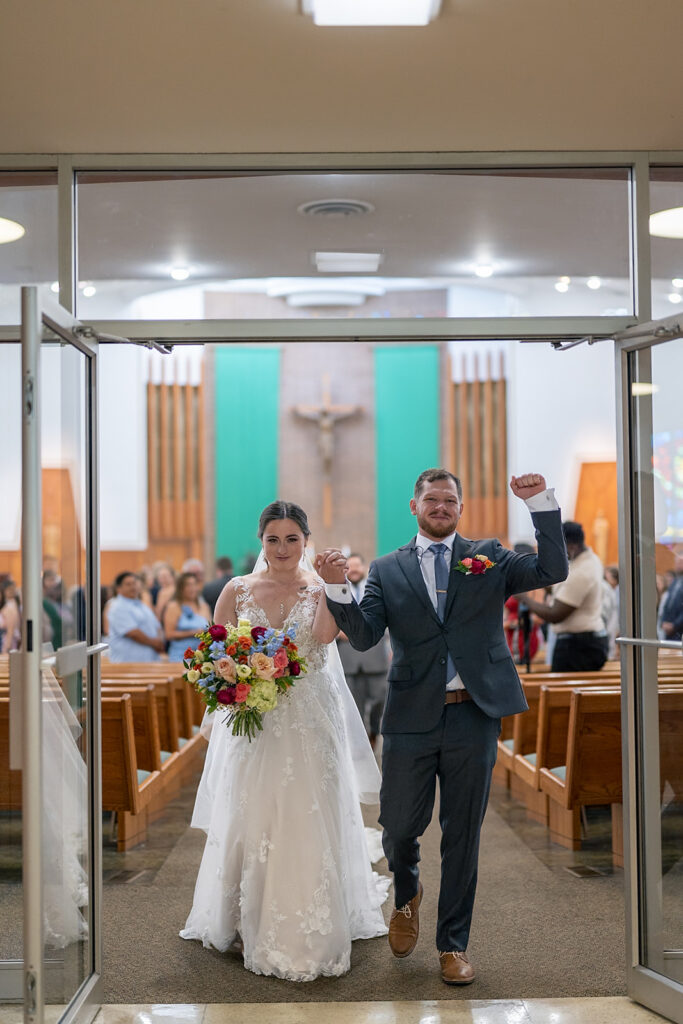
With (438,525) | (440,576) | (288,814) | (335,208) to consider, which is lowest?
(288,814)

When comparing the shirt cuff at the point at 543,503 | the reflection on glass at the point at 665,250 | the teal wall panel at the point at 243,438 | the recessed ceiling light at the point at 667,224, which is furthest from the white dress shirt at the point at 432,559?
the teal wall panel at the point at 243,438

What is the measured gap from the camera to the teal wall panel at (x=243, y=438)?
14742 mm

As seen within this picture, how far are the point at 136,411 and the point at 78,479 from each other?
10.8 meters

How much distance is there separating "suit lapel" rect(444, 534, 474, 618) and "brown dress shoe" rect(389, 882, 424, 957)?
3.71ft

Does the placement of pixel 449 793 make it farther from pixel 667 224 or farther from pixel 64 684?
pixel 667 224

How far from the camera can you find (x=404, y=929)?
14.5 feet

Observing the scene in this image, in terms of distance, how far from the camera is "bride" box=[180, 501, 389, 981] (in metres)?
4.32

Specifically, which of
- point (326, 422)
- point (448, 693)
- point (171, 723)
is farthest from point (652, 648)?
point (326, 422)

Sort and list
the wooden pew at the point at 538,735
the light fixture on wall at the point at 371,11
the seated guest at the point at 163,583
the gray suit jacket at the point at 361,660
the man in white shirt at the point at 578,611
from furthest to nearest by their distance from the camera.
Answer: the seated guest at the point at 163,583
the gray suit jacket at the point at 361,660
the man in white shirt at the point at 578,611
the wooden pew at the point at 538,735
the light fixture on wall at the point at 371,11

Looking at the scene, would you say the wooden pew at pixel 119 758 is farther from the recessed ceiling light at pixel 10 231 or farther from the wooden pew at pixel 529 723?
the recessed ceiling light at pixel 10 231

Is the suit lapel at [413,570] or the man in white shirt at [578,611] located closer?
the suit lapel at [413,570]

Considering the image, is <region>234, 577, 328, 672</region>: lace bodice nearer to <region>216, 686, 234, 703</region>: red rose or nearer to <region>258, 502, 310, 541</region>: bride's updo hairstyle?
<region>258, 502, 310, 541</region>: bride's updo hairstyle

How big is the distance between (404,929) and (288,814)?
0.65m

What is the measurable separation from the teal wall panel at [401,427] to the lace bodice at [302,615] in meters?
10.2
